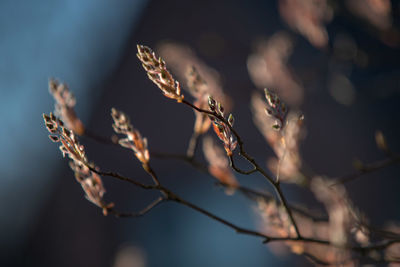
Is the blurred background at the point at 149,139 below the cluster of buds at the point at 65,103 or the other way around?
below

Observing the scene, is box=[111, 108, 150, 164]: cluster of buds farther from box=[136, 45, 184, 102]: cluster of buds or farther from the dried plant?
box=[136, 45, 184, 102]: cluster of buds

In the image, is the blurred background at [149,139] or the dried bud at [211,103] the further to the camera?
the blurred background at [149,139]

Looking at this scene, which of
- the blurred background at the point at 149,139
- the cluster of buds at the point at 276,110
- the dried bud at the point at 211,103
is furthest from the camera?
the blurred background at the point at 149,139

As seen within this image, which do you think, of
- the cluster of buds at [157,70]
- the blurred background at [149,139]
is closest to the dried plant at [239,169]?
the cluster of buds at [157,70]

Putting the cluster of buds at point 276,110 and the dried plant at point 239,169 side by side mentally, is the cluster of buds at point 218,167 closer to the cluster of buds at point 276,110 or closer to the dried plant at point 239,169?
the dried plant at point 239,169

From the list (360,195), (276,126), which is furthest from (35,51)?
(276,126)

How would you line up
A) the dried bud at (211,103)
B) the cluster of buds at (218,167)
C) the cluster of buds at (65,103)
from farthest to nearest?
the cluster of buds at (218,167), the cluster of buds at (65,103), the dried bud at (211,103)

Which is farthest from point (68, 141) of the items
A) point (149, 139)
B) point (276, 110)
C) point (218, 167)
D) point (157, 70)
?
point (149, 139)

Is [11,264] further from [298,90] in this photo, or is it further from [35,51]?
[298,90]

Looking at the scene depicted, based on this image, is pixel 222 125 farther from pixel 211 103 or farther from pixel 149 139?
pixel 149 139
